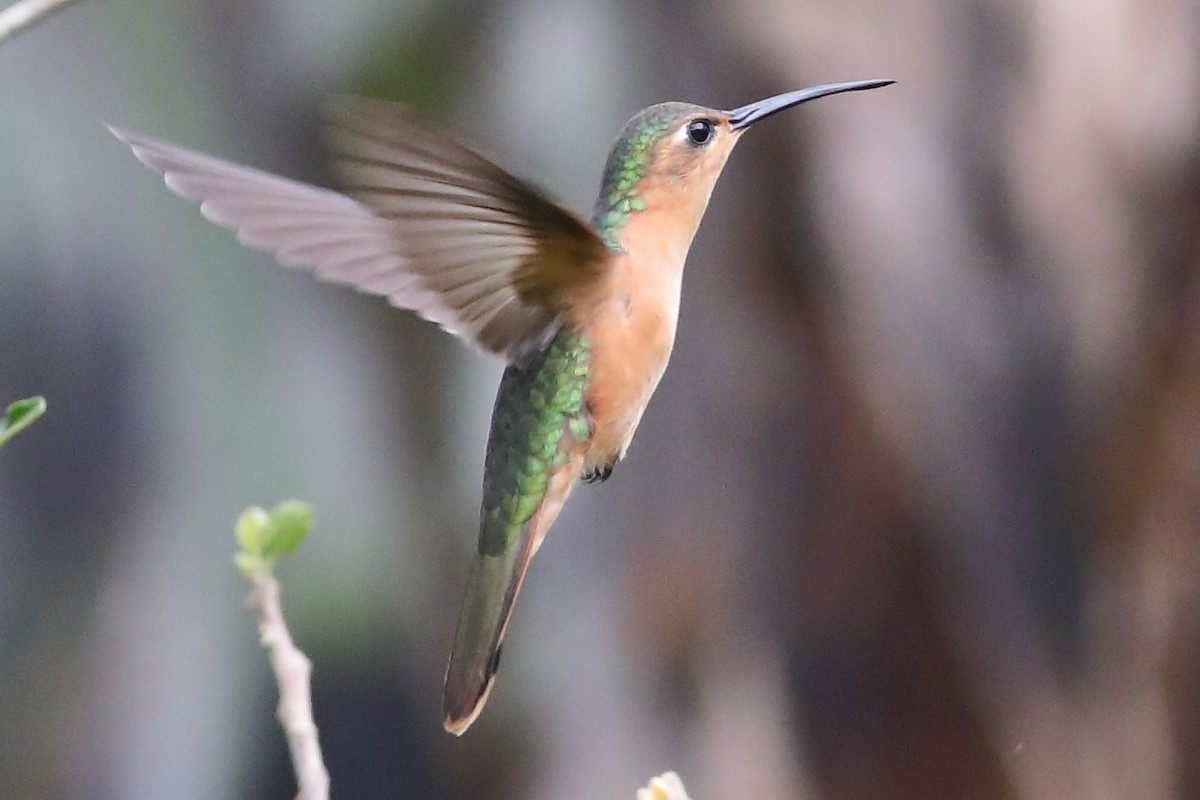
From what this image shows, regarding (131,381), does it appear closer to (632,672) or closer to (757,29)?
(632,672)

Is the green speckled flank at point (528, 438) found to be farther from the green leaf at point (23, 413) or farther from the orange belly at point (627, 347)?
the green leaf at point (23, 413)

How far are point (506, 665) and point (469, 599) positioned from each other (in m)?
1.24

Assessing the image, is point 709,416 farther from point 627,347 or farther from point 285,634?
point 285,634

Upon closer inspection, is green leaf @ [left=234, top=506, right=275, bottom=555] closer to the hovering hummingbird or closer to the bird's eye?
the hovering hummingbird

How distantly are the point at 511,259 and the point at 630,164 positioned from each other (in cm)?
13

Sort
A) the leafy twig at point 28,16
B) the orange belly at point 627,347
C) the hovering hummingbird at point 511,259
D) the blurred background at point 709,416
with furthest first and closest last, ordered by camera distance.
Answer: the blurred background at point 709,416 → the orange belly at point 627,347 → the hovering hummingbird at point 511,259 → the leafy twig at point 28,16

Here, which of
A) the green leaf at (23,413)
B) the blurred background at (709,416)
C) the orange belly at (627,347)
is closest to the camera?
the green leaf at (23,413)

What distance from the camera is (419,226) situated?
0.65m

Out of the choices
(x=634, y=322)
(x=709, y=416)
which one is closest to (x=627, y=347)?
(x=634, y=322)

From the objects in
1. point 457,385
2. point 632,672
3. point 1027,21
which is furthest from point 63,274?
point 1027,21

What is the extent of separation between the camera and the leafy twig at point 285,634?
0.43m

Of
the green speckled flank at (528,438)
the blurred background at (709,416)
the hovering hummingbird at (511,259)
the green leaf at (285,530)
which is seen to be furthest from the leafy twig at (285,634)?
the blurred background at (709,416)

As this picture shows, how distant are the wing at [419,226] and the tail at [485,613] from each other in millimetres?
119

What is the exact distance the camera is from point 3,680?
5.79 feet
